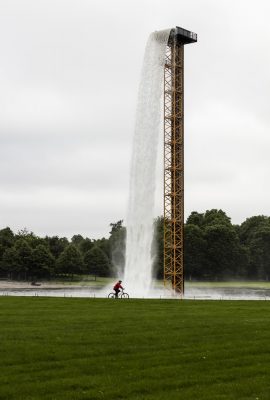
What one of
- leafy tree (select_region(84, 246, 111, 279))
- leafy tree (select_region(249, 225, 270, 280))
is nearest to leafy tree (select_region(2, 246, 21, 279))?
leafy tree (select_region(84, 246, 111, 279))

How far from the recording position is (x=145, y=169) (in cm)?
6594

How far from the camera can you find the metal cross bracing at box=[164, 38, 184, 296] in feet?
214

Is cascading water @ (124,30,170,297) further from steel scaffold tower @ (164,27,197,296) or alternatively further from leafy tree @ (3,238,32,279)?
leafy tree @ (3,238,32,279)

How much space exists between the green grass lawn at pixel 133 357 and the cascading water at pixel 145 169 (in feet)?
118

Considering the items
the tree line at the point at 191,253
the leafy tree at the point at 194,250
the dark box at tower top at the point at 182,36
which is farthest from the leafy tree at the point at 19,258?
the dark box at tower top at the point at 182,36

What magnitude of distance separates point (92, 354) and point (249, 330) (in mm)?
8388

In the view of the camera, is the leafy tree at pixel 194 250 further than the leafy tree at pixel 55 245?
No

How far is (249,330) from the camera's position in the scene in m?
24.2

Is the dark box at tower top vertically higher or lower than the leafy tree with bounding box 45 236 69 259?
higher

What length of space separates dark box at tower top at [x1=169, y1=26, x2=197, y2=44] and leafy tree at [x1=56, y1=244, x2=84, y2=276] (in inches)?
2332

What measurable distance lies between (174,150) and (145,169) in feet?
12.2

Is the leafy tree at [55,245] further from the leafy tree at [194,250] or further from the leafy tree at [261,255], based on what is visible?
the leafy tree at [261,255]

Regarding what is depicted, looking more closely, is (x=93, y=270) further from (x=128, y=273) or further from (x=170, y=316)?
(x=170, y=316)

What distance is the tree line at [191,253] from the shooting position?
115344mm
